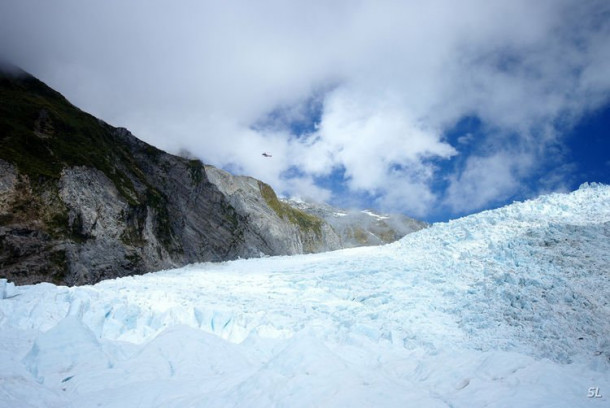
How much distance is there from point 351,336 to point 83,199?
25872mm

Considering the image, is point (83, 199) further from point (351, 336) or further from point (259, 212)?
point (259, 212)

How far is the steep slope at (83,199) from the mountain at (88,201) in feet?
0.22

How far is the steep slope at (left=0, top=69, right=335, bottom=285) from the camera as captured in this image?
80.1 feet

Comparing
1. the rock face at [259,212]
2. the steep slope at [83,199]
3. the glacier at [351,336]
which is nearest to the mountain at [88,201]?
the steep slope at [83,199]

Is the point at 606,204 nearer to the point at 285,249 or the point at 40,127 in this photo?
the point at 40,127

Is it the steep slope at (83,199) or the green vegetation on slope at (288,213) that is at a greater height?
the green vegetation on slope at (288,213)

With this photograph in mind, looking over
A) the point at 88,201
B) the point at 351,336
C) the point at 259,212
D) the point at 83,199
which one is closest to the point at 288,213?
the point at 259,212

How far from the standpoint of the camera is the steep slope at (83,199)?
2442 centimetres

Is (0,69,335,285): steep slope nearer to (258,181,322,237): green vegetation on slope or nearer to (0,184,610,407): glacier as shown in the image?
(0,184,610,407): glacier

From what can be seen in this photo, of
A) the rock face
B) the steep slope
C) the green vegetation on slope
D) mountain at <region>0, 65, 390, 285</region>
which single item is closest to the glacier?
the steep slope

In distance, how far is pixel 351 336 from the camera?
12273 millimetres

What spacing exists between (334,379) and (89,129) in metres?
37.4

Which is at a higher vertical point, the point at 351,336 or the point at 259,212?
the point at 259,212

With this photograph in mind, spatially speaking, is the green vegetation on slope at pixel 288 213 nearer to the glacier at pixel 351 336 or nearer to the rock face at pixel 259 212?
the rock face at pixel 259 212
